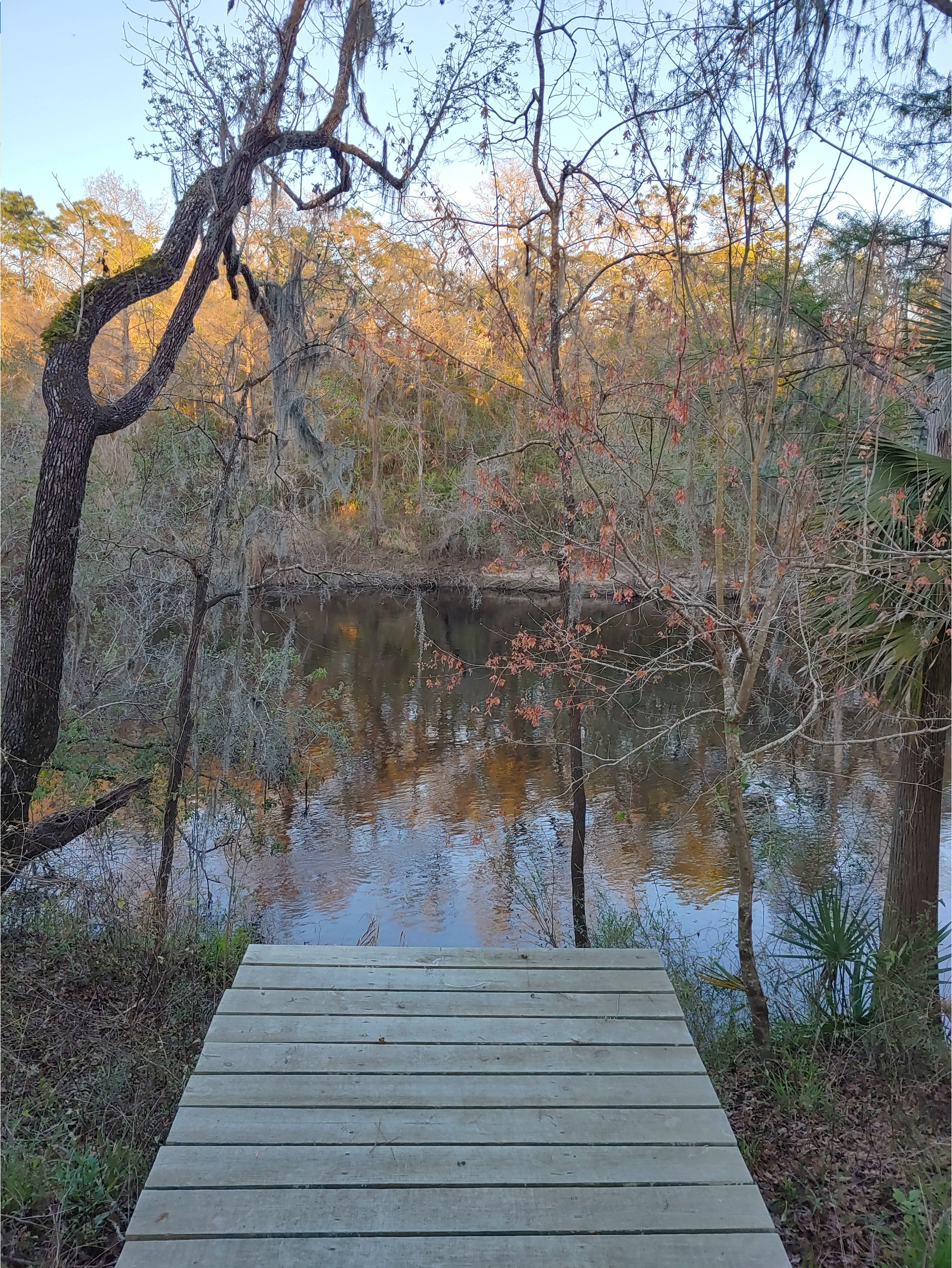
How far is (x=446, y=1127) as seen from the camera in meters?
2.51

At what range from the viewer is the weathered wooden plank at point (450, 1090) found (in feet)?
8.59

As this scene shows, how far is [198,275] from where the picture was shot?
19.8 feet

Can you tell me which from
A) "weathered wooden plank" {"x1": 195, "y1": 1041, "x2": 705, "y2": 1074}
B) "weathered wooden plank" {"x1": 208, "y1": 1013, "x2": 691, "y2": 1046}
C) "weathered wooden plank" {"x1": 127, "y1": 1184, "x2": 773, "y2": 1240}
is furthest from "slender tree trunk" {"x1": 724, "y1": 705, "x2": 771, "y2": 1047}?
"weathered wooden plank" {"x1": 127, "y1": 1184, "x2": 773, "y2": 1240}

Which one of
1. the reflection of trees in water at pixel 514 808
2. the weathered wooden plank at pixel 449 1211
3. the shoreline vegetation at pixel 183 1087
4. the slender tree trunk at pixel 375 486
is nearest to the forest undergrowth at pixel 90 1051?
the shoreline vegetation at pixel 183 1087

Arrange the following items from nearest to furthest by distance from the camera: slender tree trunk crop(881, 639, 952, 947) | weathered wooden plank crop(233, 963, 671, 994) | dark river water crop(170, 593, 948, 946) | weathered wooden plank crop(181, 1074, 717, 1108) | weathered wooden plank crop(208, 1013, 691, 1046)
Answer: weathered wooden plank crop(181, 1074, 717, 1108), weathered wooden plank crop(208, 1013, 691, 1046), weathered wooden plank crop(233, 963, 671, 994), slender tree trunk crop(881, 639, 952, 947), dark river water crop(170, 593, 948, 946)

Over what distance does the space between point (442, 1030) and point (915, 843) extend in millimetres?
4098

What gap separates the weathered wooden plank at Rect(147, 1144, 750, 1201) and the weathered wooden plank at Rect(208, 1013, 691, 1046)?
1.68ft

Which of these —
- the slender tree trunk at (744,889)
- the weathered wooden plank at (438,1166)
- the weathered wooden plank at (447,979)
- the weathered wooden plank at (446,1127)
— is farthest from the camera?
the slender tree trunk at (744,889)

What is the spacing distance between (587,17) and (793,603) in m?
3.72

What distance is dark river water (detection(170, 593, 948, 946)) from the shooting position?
7684mm

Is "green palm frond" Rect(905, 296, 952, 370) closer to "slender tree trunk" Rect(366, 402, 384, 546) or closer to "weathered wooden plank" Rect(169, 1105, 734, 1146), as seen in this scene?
"weathered wooden plank" Rect(169, 1105, 734, 1146)

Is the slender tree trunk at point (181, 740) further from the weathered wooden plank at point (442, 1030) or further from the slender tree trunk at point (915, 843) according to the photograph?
the slender tree trunk at point (915, 843)

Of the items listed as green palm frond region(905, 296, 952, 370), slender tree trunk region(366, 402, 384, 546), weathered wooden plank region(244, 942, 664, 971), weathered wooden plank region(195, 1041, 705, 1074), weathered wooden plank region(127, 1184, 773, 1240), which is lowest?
weathered wooden plank region(127, 1184, 773, 1240)

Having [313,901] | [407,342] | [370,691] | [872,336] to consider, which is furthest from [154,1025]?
[370,691]
